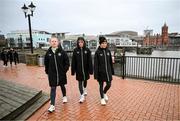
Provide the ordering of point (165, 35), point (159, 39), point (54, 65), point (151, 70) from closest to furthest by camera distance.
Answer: point (54, 65) < point (151, 70) < point (165, 35) < point (159, 39)

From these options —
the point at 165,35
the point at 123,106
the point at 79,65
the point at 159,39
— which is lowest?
the point at 123,106

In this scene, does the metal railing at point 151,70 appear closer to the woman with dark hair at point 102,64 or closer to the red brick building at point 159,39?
the woman with dark hair at point 102,64

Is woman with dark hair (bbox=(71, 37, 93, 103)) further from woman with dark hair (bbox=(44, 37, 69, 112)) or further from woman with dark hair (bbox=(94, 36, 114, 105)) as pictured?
woman with dark hair (bbox=(44, 37, 69, 112))

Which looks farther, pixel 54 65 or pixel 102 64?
pixel 102 64

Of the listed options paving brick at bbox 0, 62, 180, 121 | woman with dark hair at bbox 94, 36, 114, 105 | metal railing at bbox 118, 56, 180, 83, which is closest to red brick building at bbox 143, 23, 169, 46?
metal railing at bbox 118, 56, 180, 83

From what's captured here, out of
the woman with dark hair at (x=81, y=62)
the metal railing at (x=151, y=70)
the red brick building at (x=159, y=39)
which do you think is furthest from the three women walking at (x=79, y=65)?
the red brick building at (x=159, y=39)

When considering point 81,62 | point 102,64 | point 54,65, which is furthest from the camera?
point 81,62

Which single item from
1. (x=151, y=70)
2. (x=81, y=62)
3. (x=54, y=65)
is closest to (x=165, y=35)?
(x=151, y=70)

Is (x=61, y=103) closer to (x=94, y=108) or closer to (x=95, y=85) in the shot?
(x=94, y=108)

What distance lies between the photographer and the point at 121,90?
548 cm

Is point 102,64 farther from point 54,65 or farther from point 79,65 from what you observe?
point 54,65

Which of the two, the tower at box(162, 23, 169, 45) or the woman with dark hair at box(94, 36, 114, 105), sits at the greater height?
the tower at box(162, 23, 169, 45)

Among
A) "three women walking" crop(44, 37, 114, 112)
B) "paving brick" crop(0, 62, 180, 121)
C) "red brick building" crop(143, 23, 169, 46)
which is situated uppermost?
"red brick building" crop(143, 23, 169, 46)

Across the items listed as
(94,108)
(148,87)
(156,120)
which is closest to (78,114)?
(94,108)
